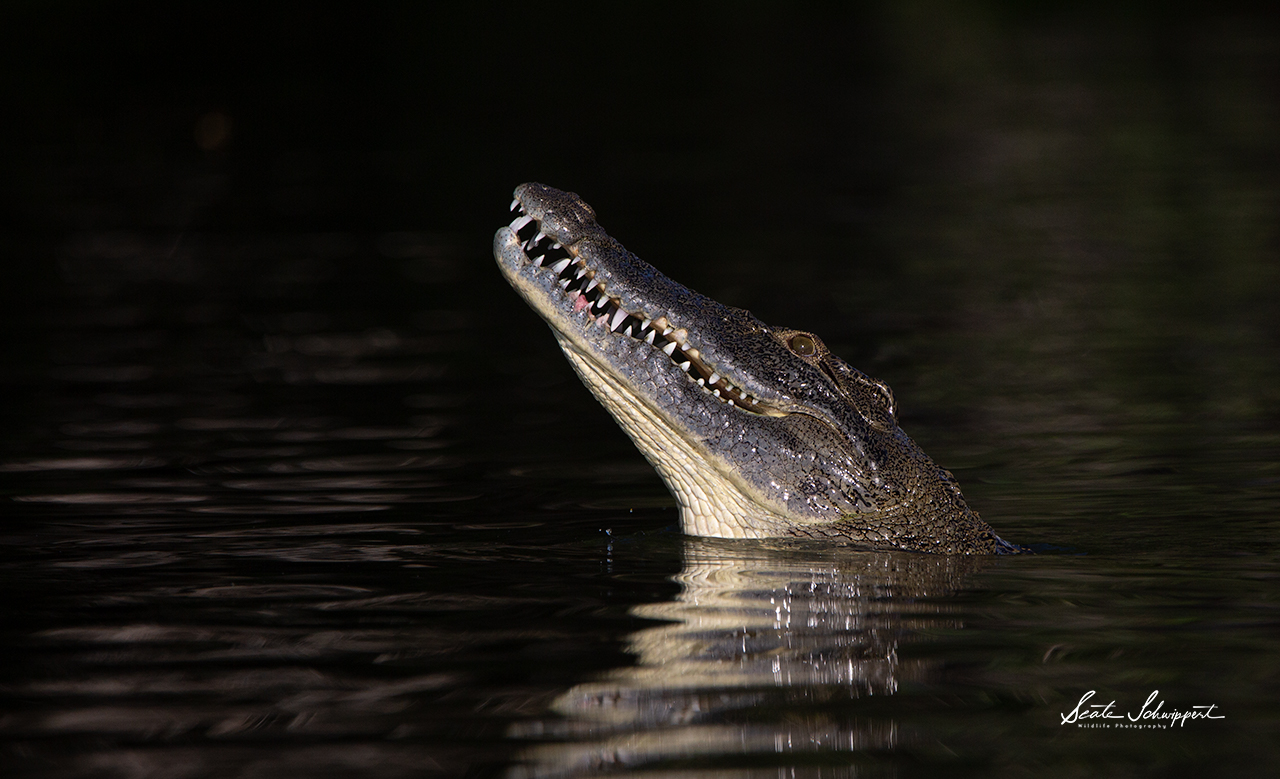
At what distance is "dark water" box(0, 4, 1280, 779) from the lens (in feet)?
14.8

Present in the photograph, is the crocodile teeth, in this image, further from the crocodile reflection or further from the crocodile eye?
the crocodile reflection

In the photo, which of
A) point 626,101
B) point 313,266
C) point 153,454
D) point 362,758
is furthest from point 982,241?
point 626,101

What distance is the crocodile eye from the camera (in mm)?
6551

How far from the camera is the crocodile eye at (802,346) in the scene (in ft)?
21.5

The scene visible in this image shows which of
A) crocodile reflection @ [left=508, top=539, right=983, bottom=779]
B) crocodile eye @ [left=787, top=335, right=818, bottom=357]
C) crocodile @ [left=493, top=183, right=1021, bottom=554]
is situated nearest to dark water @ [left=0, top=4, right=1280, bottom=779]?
crocodile reflection @ [left=508, top=539, right=983, bottom=779]

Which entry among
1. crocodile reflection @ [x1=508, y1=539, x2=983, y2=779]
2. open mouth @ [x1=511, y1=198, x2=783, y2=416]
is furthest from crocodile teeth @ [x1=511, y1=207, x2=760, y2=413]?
crocodile reflection @ [x1=508, y1=539, x2=983, y2=779]

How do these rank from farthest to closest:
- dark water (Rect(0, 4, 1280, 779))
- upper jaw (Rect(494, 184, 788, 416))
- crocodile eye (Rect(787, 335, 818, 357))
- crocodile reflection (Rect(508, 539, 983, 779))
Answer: crocodile eye (Rect(787, 335, 818, 357)) → upper jaw (Rect(494, 184, 788, 416)) → dark water (Rect(0, 4, 1280, 779)) → crocodile reflection (Rect(508, 539, 983, 779))

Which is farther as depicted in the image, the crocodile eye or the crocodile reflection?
the crocodile eye

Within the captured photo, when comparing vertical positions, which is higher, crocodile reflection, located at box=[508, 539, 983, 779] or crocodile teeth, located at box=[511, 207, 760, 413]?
crocodile teeth, located at box=[511, 207, 760, 413]

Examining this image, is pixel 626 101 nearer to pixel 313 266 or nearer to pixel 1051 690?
pixel 313 266

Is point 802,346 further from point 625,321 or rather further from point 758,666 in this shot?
point 758,666

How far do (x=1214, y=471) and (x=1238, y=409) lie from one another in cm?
161

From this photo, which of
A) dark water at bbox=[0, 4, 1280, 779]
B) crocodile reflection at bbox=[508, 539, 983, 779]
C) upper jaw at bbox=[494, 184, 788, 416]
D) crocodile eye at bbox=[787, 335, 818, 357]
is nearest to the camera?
crocodile reflection at bbox=[508, 539, 983, 779]

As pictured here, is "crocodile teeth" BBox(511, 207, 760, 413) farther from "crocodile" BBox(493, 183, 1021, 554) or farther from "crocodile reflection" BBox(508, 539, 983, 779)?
"crocodile reflection" BBox(508, 539, 983, 779)
